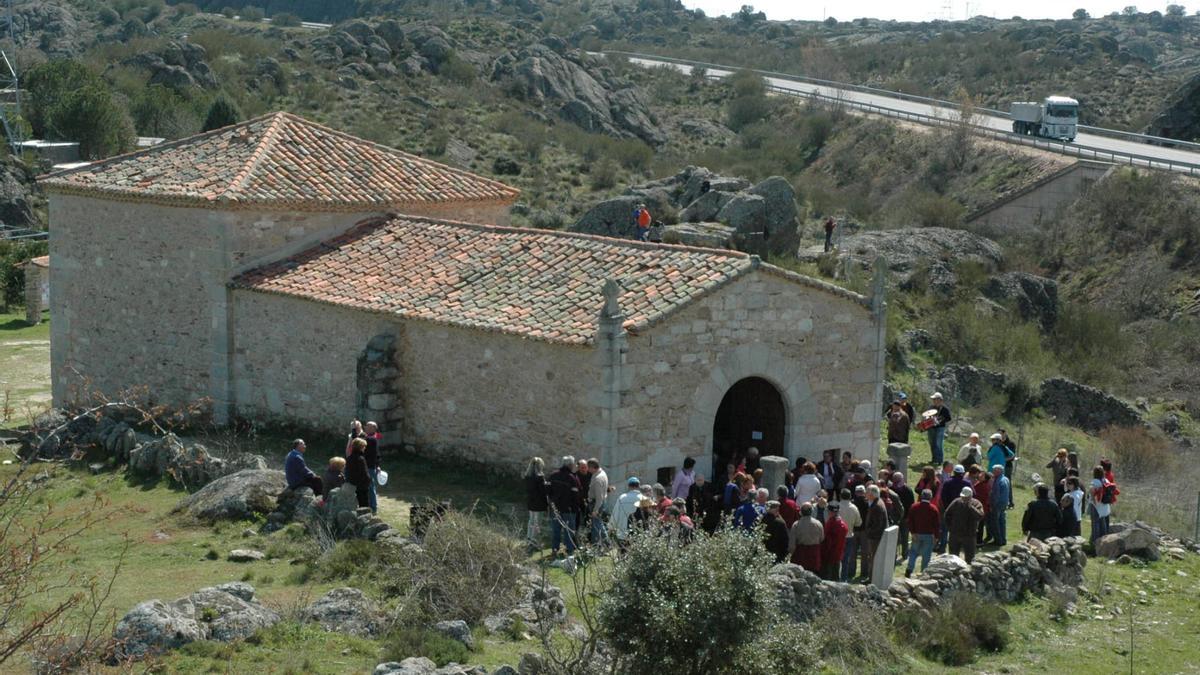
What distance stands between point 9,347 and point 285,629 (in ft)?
74.0

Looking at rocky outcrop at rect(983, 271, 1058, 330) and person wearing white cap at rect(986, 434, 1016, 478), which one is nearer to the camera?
person wearing white cap at rect(986, 434, 1016, 478)

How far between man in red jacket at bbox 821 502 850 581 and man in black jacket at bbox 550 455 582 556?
2.66 meters

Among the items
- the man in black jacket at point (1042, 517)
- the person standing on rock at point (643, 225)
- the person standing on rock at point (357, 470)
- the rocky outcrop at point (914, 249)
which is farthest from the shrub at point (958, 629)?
the rocky outcrop at point (914, 249)

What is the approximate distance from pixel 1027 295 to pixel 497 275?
19.8 meters

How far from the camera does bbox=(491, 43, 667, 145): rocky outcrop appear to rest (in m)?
63.1

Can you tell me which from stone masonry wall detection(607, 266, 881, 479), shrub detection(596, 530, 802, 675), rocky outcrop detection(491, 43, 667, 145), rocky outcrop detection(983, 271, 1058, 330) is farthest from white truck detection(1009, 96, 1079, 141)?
shrub detection(596, 530, 802, 675)

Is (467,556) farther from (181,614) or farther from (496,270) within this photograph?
(496,270)

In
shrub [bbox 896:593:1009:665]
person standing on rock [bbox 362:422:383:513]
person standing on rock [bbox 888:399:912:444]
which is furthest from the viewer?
person standing on rock [bbox 888:399:912:444]

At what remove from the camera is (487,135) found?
56844 mm

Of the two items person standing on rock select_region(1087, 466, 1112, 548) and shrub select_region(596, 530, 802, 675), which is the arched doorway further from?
shrub select_region(596, 530, 802, 675)

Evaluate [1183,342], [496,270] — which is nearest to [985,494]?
[496,270]

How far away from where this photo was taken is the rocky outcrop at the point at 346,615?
12.3 meters

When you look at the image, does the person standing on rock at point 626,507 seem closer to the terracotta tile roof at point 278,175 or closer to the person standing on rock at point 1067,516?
the person standing on rock at point 1067,516

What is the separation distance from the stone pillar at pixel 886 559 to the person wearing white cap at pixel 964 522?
146cm
